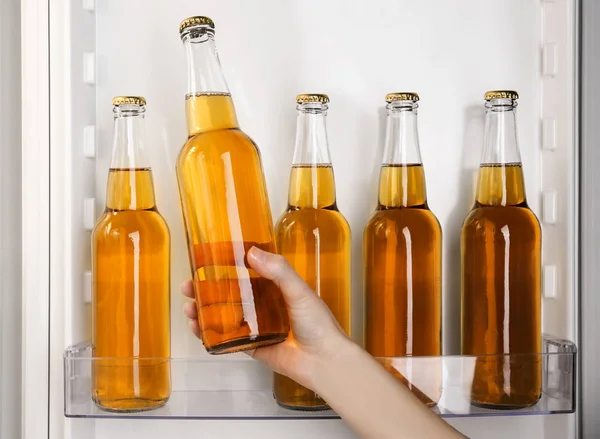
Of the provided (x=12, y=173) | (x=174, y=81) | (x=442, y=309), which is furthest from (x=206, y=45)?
(x=442, y=309)

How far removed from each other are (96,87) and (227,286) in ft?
1.17

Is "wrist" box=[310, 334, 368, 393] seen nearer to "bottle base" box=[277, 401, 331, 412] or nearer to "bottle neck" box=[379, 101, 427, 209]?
"bottle base" box=[277, 401, 331, 412]

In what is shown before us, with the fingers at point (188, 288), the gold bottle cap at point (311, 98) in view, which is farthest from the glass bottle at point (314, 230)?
the fingers at point (188, 288)

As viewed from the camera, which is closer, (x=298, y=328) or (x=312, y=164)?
(x=298, y=328)

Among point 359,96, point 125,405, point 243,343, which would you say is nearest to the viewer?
point 243,343

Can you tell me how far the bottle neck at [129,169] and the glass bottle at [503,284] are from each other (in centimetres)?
37

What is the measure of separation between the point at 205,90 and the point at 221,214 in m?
0.13

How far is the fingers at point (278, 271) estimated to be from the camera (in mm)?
588

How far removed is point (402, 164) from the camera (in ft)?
2.48

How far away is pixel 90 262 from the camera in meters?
0.78

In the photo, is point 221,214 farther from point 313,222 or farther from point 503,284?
point 503,284

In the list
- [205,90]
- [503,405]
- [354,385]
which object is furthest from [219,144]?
[503,405]

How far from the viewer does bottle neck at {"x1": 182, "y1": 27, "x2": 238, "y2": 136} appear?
2.10ft

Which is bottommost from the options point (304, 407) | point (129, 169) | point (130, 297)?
point (304, 407)
